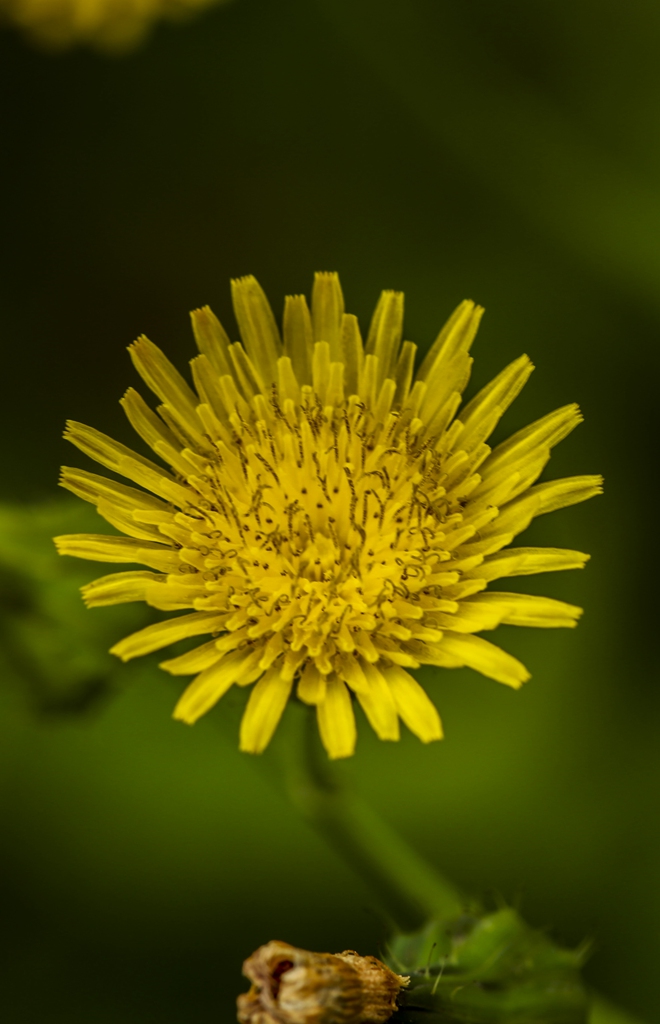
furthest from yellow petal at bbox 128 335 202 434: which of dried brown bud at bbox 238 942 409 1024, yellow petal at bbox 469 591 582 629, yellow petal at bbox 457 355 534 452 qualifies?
dried brown bud at bbox 238 942 409 1024

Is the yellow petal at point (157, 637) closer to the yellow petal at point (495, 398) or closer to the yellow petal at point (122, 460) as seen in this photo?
the yellow petal at point (122, 460)

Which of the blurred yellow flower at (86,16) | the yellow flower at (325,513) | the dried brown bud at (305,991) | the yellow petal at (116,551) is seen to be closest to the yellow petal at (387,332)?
the yellow flower at (325,513)

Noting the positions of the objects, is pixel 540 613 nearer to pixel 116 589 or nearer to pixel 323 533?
pixel 323 533

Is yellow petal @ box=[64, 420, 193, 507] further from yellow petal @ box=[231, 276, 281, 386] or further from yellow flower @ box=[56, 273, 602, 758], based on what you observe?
yellow petal @ box=[231, 276, 281, 386]

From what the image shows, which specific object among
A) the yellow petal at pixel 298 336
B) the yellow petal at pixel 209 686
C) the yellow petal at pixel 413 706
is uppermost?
the yellow petal at pixel 298 336

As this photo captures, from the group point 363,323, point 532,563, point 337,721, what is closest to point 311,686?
point 337,721

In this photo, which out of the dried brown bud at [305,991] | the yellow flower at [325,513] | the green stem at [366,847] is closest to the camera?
the dried brown bud at [305,991]
